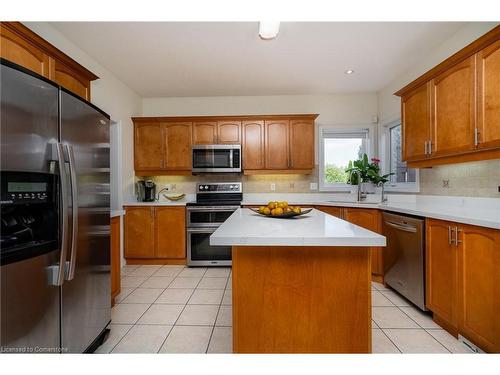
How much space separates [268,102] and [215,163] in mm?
1338

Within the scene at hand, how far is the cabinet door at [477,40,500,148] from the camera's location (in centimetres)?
164

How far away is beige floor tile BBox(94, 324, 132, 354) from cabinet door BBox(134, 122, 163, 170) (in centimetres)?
231

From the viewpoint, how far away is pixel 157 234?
3.46 meters

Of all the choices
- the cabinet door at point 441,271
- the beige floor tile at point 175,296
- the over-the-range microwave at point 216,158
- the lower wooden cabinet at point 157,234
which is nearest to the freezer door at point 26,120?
the beige floor tile at point 175,296

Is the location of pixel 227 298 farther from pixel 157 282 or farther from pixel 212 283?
pixel 157 282

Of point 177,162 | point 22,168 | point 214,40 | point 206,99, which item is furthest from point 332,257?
point 206,99

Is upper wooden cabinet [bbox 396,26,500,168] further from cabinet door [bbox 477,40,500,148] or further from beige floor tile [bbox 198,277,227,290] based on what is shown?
beige floor tile [bbox 198,277,227,290]

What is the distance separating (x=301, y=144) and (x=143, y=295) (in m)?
2.82

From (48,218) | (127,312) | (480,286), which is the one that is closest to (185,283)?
(127,312)

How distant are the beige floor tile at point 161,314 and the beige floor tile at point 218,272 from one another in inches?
34.7

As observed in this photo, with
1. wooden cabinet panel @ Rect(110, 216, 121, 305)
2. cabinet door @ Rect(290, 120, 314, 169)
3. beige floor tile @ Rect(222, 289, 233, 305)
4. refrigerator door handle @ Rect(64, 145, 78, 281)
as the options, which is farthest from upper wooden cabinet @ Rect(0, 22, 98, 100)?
cabinet door @ Rect(290, 120, 314, 169)

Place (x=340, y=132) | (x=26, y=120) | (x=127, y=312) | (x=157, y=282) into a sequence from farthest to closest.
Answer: (x=340, y=132) < (x=157, y=282) < (x=127, y=312) < (x=26, y=120)

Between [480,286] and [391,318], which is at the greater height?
[480,286]
